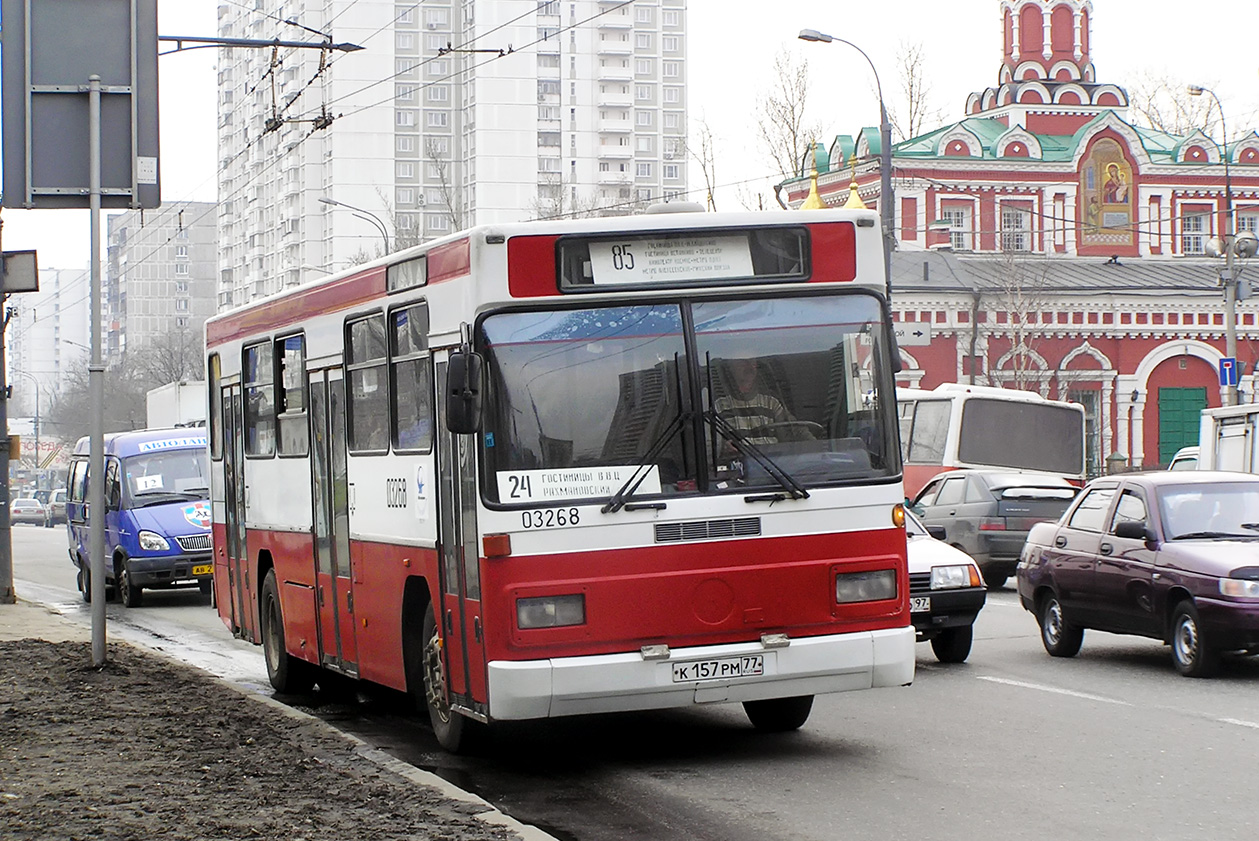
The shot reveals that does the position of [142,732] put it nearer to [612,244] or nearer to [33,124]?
[612,244]

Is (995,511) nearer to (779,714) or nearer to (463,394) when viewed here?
(779,714)

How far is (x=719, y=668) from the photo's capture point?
919cm

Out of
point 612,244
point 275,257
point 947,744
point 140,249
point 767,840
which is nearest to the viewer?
point 767,840

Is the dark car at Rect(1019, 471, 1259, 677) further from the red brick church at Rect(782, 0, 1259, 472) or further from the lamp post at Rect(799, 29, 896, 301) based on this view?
the red brick church at Rect(782, 0, 1259, 472)

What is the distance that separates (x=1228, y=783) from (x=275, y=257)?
129 m

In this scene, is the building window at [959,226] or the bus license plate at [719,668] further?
the building window at [959,226]

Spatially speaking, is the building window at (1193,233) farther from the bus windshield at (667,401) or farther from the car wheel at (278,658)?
the bus windshield at (667,401)

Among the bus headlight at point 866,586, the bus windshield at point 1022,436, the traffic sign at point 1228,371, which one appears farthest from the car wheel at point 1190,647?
the traffic sign at point 1228,371

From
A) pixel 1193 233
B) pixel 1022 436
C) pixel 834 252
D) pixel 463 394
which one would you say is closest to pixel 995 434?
pixel 1022 436

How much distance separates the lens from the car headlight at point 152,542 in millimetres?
24344

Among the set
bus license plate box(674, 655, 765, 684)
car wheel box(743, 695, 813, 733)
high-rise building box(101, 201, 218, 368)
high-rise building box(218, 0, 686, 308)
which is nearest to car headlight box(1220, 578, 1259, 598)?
car wheel box(743, 695, 813, 733)

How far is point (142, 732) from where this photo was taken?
10.6 metres

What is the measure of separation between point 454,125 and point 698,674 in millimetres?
123817

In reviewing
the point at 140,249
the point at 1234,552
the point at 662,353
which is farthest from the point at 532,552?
the point at 140,249
